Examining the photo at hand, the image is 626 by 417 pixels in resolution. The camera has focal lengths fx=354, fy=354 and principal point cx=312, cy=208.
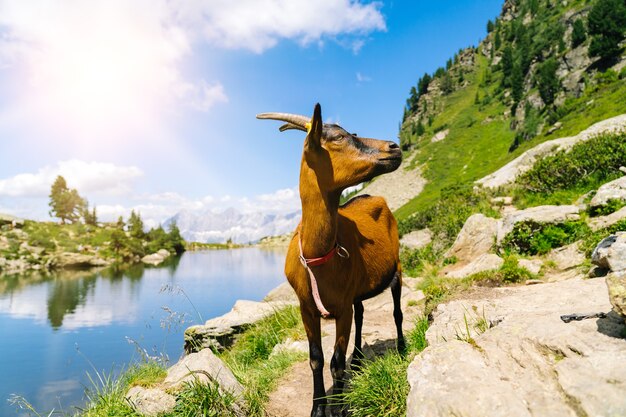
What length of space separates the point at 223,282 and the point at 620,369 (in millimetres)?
45500

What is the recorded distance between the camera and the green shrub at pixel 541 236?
31.9 ft

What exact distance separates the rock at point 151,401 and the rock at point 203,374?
0.16 metres

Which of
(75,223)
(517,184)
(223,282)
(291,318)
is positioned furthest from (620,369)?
(75,223)

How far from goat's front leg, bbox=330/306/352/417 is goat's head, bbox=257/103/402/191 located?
1658mm

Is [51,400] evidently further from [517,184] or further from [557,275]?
[517,184]

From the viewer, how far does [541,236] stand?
10.3 m

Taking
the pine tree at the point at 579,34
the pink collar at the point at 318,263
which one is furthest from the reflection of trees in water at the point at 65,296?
the pine tree at the point at 579,34

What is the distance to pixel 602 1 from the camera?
163ft

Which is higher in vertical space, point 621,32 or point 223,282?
point 621,32

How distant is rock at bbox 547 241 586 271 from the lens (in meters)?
8.66

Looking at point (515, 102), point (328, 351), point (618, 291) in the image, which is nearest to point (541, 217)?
point (328, 351)

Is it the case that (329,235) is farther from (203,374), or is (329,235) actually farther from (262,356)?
(262,356)

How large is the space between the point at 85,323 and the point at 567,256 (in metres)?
29.1

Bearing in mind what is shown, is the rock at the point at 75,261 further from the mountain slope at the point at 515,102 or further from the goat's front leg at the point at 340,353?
the goat's front leg at the point at 340,353
